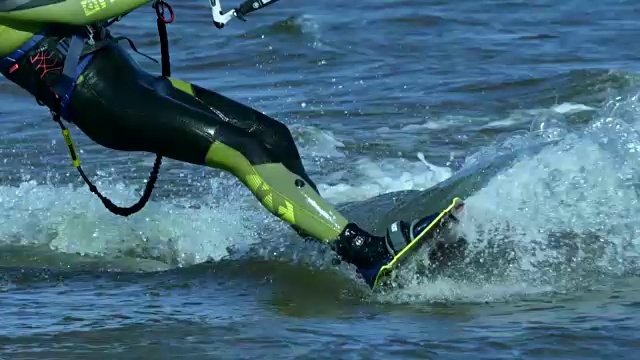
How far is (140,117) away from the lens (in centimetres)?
529

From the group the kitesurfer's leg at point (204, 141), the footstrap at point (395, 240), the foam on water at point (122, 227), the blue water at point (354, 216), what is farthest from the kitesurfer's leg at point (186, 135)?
the foam on water at point (122, 227)

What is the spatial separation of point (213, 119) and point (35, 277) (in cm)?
126

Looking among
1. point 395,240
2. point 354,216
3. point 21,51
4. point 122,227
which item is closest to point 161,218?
point 122,227

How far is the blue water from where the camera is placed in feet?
15.8

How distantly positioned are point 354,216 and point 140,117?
6.54 feet

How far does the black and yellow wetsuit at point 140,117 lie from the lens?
529 cm

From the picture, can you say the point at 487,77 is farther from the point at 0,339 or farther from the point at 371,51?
the point at 0,339

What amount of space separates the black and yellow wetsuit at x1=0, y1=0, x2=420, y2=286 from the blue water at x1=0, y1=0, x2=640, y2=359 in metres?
0.37

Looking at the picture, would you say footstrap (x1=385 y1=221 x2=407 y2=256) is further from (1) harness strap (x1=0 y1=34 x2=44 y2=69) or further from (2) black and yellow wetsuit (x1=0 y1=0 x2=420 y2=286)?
(1) harness strap (x1=0 y1=34 x2=44 y2=69)

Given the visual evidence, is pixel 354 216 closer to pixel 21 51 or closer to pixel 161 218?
pixel 161 218

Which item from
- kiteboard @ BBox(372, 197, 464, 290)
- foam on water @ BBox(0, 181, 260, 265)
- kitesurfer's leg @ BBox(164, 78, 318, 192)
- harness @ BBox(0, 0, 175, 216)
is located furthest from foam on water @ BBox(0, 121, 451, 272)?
kiteboard @ BBox(372, 197, 464, 290)

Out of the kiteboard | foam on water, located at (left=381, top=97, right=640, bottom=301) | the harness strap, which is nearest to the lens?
the kiteboard

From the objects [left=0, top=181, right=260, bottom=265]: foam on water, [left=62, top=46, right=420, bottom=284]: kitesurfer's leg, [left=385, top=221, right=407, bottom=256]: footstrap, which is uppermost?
[left=62, top=46, right=420, bottom=284]: kitesurfer's leg

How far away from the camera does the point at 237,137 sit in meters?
5.34
